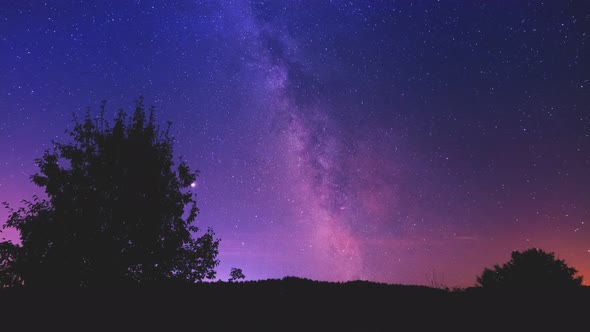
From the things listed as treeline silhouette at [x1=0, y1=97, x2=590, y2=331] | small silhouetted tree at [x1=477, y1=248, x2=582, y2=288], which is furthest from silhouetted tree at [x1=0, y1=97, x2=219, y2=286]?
small silhouetted tree at [x1=477, y1=248, x2=582, y2=288]

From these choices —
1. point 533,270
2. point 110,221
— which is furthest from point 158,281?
point 533,270

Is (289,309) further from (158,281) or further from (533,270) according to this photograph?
(533,270)

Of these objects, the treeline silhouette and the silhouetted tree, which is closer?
A: the treeline silhouette

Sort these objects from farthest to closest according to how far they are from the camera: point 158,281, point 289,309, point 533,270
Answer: point 533,270, point 158,281, point 289,309

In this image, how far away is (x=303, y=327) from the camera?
7.66 m

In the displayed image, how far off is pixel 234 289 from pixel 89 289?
414 centimetres

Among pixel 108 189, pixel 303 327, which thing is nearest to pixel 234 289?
pixel 303 327

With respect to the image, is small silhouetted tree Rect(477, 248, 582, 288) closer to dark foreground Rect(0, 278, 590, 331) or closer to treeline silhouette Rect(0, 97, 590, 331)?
treeline silhouette Rect(0, 97, 590, 331)

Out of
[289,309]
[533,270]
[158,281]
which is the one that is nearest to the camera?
[289,309]

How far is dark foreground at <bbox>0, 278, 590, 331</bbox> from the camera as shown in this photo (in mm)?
7671

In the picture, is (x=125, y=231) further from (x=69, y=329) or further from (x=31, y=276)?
(x=69, y=329)

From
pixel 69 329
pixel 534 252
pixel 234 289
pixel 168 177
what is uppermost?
pixel 168 177

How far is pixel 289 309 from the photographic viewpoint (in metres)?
8.87

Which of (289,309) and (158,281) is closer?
(289,309)
